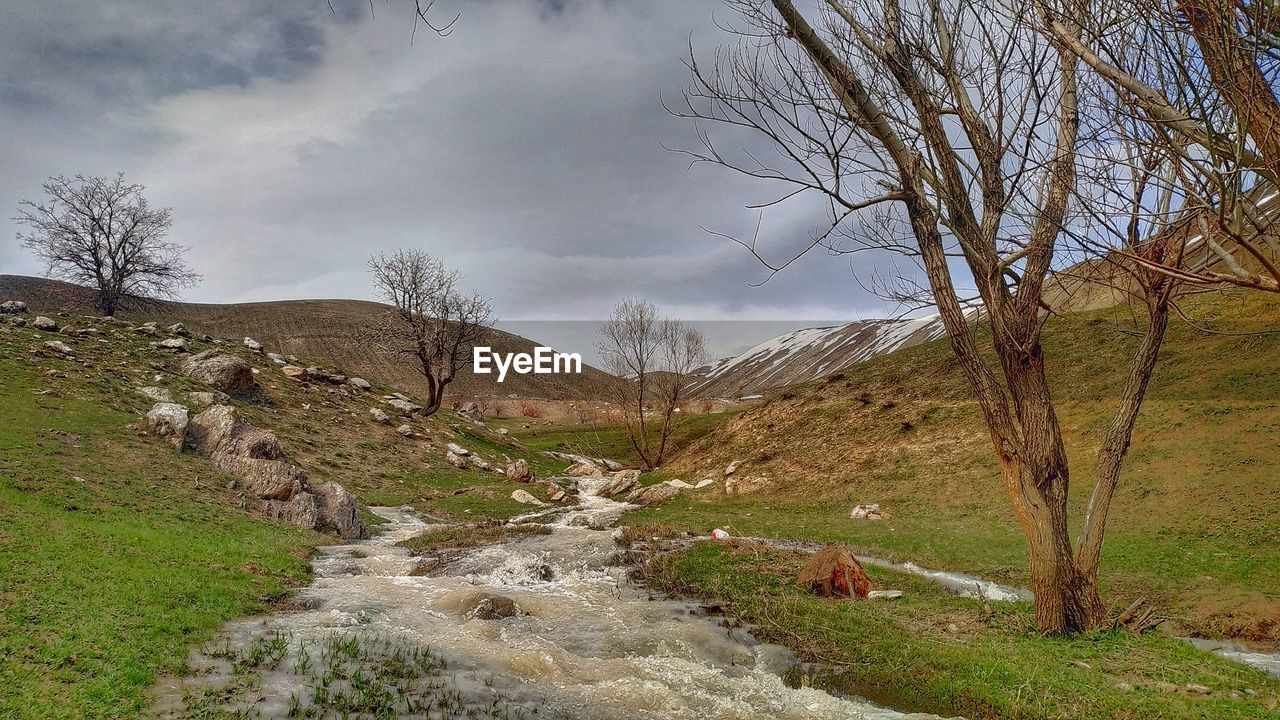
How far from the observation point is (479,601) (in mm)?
11891

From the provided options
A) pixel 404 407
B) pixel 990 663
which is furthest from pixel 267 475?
pixel 404 407

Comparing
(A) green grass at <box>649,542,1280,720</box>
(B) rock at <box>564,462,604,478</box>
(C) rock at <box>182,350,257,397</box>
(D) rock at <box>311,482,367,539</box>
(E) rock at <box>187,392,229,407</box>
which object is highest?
(C) rock at <box>182,350,257,397</box>

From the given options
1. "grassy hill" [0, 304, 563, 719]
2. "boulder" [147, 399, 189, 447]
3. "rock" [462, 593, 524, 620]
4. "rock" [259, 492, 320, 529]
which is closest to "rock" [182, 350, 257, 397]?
"grassy hill" [0, 304, 563, 719]

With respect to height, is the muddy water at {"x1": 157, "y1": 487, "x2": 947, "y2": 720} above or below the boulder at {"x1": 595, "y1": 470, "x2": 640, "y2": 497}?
above

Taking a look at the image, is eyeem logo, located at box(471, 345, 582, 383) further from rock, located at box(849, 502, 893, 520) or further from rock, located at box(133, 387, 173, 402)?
rock, located at box(849, 502, 893, 520)

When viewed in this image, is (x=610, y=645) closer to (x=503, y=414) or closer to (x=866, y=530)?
(x=866, y=530)

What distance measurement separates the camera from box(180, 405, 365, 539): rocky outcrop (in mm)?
19953

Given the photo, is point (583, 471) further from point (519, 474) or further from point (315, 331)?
point (315, 331)

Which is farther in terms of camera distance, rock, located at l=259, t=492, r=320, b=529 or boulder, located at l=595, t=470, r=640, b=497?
boulder, located at l=595, t=470, r=640, b=497

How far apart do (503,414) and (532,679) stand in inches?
3223

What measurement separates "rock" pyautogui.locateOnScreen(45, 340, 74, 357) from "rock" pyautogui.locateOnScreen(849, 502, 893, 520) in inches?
1488

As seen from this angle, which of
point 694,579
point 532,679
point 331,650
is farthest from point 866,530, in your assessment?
point 331,650

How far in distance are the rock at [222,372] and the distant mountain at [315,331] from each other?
184ft

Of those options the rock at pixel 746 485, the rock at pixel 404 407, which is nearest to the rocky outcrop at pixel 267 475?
the rock at pixel 746 485
